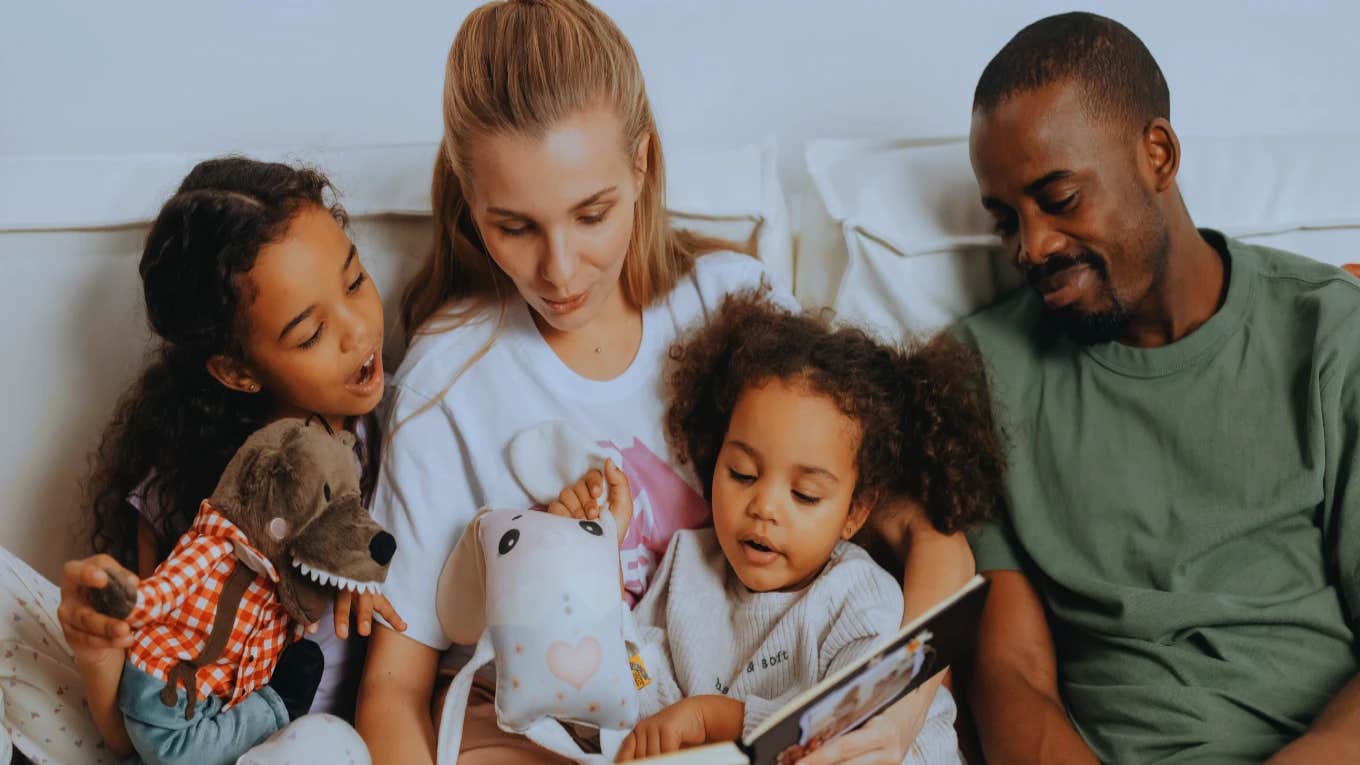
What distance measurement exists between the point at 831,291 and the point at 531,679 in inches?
29.6

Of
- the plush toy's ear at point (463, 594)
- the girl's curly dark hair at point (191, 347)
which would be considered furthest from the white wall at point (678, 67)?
the plush toy's ear at point (463, 594)

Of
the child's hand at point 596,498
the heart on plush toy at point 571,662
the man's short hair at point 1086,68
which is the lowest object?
the heart on plush toy at point 571,662

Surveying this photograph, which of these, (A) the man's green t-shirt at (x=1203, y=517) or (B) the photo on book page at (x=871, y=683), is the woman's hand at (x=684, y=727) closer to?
(B) the photo on book page at (x=871, y=683)

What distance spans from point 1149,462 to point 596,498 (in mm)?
711

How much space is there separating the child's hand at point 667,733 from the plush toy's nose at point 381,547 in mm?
336

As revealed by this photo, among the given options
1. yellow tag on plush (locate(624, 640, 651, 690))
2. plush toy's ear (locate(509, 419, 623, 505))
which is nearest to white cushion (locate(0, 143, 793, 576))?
plush toy's ear (locate(509, 419, 623, 505))

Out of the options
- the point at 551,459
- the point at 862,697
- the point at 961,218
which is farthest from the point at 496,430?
the point at 961,218

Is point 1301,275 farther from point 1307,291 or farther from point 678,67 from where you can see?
point 678,67

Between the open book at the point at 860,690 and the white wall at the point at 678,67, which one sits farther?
the white wall at the point at 678,67

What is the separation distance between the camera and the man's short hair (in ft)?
4.61

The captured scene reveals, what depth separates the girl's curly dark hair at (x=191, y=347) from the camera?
133 cm

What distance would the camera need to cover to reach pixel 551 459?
1445mm

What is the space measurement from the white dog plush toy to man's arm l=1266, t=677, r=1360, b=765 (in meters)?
0.73

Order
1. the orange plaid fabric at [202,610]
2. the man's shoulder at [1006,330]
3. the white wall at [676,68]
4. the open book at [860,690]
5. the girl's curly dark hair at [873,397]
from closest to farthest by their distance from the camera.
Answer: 1. the open book at [860,690]
2. the orange plaid fabric at [202,610]
3. the girl's curly dark hair at [873,397]
4. the man's shoulder at [1006,330]
5. the white wall at [676,68]
